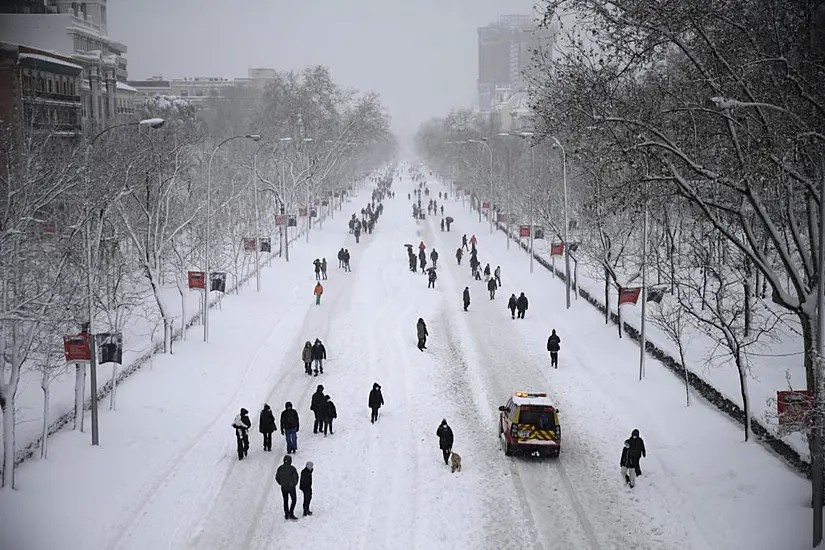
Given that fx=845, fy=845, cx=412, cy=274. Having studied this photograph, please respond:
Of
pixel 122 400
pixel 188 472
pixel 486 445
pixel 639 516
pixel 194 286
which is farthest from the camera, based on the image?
pixel 194 286

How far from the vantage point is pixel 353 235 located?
6462cm

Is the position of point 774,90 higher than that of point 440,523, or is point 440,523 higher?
point 774,90

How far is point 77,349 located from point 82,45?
57.3 m

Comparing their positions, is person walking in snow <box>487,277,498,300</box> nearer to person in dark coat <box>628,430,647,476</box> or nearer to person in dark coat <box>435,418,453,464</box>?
person in dark coat <box>435,418,453,464</box>

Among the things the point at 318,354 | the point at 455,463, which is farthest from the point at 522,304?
the point at 455,463

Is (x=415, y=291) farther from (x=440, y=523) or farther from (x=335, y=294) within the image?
(x=440, y=523)

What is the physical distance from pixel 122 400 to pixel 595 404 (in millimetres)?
12681

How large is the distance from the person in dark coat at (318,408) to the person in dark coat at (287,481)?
452 cm

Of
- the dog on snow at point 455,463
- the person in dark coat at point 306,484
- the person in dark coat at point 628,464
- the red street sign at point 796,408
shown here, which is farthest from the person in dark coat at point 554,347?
the person in dark coat at point 306,484

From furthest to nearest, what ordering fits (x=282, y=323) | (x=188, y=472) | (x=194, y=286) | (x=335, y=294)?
1. (x=335, y=294)
2. (x=282, y=323)
3. (x=194, y=286)
4. (x=188, y=472)

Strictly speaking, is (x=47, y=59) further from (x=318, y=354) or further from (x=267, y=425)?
(x=267, y=425)

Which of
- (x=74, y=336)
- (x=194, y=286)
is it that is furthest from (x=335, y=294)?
(x=74, y=336)

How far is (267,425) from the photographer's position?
62.2 ft

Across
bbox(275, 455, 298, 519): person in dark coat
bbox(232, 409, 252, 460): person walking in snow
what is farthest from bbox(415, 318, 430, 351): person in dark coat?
bbox(275, 455, 298, 519): person in dark coat
